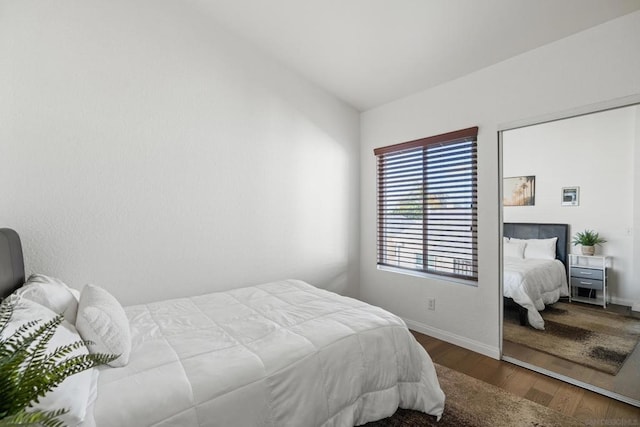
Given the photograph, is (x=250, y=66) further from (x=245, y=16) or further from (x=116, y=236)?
(x=116, y=236)

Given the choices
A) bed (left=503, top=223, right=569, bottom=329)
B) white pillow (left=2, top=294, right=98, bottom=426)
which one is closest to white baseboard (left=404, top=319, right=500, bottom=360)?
bed (left=503, top=223, right=569, bottom=329)

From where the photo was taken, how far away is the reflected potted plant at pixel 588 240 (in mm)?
2207

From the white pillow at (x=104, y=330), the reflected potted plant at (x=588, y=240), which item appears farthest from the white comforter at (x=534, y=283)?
the white pillow at (x=104, y=330)

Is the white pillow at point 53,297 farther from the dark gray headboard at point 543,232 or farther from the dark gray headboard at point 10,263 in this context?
the dark gray headboard at point 543,232

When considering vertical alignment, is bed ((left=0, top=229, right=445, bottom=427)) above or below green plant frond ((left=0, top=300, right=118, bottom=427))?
below

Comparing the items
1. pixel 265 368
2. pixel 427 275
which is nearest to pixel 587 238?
pixel 427 275

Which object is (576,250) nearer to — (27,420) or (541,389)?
(541,389)

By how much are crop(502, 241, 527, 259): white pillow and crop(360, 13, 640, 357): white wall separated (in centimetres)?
12

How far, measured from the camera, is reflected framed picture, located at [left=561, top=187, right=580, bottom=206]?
7.44ft

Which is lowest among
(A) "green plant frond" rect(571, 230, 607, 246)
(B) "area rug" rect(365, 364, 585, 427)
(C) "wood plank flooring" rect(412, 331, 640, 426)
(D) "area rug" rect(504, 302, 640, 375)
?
(C) "wood plank flooring" rect(412, 331, 640, 426)

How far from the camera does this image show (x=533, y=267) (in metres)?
2.53

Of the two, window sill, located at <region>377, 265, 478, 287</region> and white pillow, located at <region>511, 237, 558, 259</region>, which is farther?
window sill, located at <region>377, 265, 478, 287</region>

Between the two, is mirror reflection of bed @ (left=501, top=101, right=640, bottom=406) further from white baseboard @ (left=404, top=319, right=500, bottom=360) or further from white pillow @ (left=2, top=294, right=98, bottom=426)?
white pillow @ (left=2, top=294, right=98, bottom=426)

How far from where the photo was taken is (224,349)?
55.9 inches
